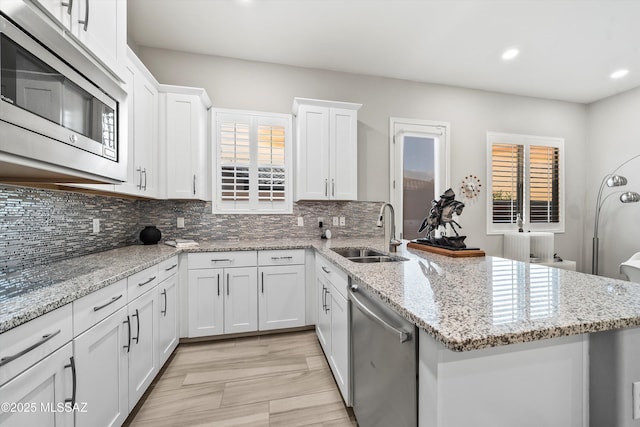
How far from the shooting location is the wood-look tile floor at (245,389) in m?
1.59

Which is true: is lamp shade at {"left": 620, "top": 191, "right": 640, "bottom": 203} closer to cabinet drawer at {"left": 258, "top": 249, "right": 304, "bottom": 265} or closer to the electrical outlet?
the electrical outlet

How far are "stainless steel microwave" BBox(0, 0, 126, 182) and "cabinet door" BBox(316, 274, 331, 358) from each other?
160 cm

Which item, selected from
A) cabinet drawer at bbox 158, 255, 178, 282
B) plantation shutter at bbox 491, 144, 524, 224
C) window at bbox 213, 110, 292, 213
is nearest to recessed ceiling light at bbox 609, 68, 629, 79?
plantation shutter at bbox 491, 144, 524, 224

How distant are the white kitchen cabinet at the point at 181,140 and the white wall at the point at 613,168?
18.7ft

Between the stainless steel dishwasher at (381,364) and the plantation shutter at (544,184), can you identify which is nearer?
the stainless steel dishwasher at (381,364)

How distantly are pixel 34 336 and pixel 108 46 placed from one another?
4.39 ft

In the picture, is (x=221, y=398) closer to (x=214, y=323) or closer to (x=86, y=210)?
(x=214, y=323)

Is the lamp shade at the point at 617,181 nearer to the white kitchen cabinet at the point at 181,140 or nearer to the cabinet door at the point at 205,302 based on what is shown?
the cabinet door at the point at 205,302

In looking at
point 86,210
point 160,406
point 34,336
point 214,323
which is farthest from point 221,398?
point 86,210

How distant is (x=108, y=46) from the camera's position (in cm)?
133

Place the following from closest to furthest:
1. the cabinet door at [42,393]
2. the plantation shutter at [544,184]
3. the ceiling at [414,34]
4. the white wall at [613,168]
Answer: the cabinet door at [42,393]
the ceiling at [414,34]
the white wall at [613,168]
the plantation shutter at [544,184]

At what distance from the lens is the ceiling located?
232cm

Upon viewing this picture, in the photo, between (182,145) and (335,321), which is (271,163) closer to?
(182,145)

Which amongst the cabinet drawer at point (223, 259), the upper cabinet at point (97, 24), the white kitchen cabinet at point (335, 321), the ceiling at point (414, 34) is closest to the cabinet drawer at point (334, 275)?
the white kitchen cabinet at point (335, 321)
